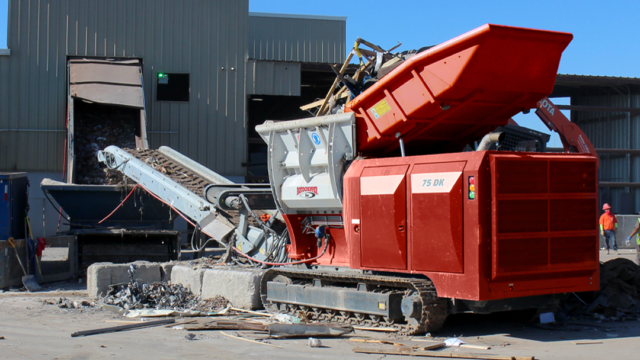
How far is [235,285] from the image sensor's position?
9352mm

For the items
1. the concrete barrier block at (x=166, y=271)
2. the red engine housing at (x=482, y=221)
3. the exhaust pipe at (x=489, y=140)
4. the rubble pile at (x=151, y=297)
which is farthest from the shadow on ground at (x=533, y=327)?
the concrete barrier block at (x=166, y=271)

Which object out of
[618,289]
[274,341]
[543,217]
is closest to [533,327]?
[543,217]

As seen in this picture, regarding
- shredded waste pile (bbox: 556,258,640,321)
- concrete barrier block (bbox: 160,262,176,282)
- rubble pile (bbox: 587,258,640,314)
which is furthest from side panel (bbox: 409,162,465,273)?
concrete barrier block (bbox: 160,262,176,282)

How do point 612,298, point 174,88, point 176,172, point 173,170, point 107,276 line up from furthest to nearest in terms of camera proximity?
point 174,88 → point 173,170 → point 176,172 → point 107,276 → point 612,298

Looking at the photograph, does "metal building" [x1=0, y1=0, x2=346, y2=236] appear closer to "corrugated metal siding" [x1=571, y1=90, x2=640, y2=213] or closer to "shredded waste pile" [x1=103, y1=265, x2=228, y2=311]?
"shredded waste pile" [x1=103, y1=265, x2=228, y2=311]

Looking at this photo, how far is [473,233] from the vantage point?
255 inches

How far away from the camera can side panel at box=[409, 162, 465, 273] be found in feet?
21.7

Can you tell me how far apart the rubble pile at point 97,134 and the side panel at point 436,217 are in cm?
994

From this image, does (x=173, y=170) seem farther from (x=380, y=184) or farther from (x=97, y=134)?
(x=380, y=184)

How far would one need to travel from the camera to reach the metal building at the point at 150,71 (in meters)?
18.8

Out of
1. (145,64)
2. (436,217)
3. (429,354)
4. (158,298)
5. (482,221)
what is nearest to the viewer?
(429,354)

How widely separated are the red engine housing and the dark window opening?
13.8 metres

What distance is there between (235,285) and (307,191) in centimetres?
199

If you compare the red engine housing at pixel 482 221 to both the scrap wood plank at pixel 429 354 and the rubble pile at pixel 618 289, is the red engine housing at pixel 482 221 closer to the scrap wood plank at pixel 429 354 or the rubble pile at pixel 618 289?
the scrap wood plank at pixel 429 354
